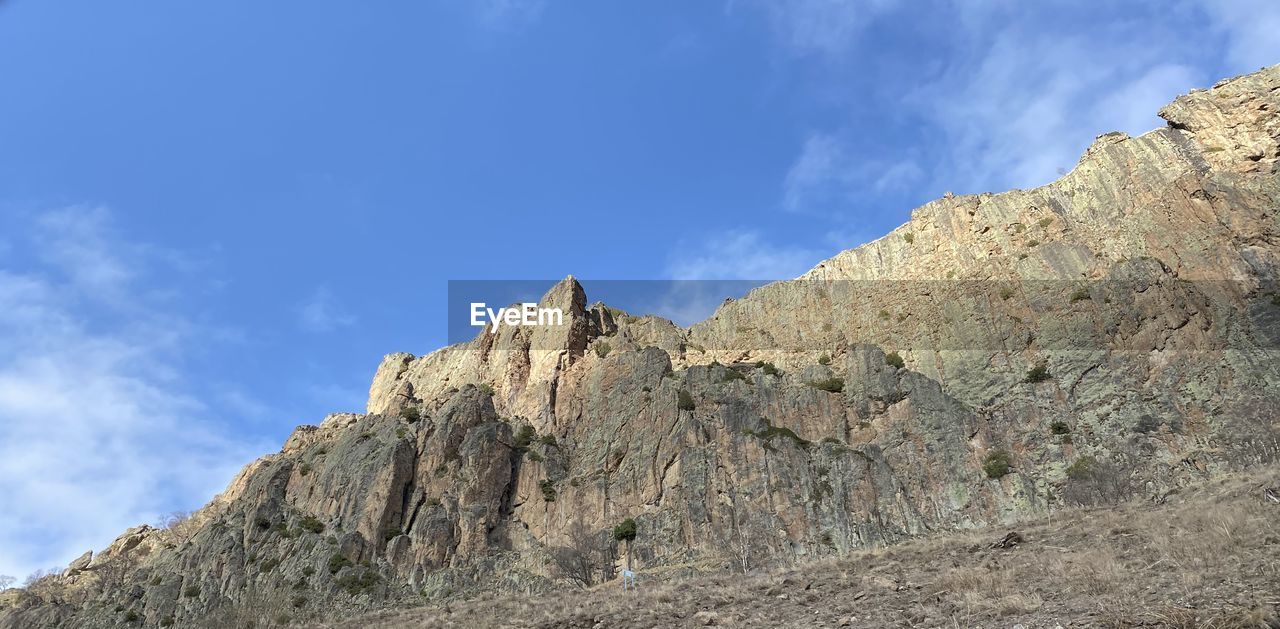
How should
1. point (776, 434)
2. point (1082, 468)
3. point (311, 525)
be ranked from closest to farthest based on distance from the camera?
point (1082, 468), point (776, 434), point (311, 525)

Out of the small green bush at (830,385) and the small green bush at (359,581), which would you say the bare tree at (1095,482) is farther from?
the small green bush at (359,581)

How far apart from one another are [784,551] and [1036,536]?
79.0ft

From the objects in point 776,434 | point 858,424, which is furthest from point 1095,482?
point 776,434

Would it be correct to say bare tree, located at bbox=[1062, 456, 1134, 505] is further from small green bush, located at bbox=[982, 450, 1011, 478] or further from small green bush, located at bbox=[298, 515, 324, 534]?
small green bush, located at bbox=[298, 515, 324, 534]

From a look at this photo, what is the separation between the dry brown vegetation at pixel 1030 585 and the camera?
1328cm

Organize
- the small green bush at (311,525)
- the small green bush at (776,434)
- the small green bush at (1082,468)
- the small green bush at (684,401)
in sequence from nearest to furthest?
1. the small green bush at (1082,468)
2. the small green bush at (776,434)
3. the small green bush at (311,525)
4. the small green bush at (684,401)

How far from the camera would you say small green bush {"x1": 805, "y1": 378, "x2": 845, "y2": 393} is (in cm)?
6300

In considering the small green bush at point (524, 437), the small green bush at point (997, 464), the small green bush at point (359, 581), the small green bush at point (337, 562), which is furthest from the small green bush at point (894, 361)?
the small green bush at point (337, 562)

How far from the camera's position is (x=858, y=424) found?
5894 cm

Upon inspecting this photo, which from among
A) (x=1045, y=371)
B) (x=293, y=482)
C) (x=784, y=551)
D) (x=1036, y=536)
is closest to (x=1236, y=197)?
(x=1045, y=371)

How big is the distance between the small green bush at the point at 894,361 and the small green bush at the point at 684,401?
1604 cm

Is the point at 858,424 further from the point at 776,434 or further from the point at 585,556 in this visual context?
the point at 585,556

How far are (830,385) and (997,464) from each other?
639 inches

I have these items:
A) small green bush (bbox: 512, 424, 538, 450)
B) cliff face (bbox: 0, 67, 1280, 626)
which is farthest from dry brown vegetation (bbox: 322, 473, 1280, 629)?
small green bush (bbox: 512, 424, 538, 450)
